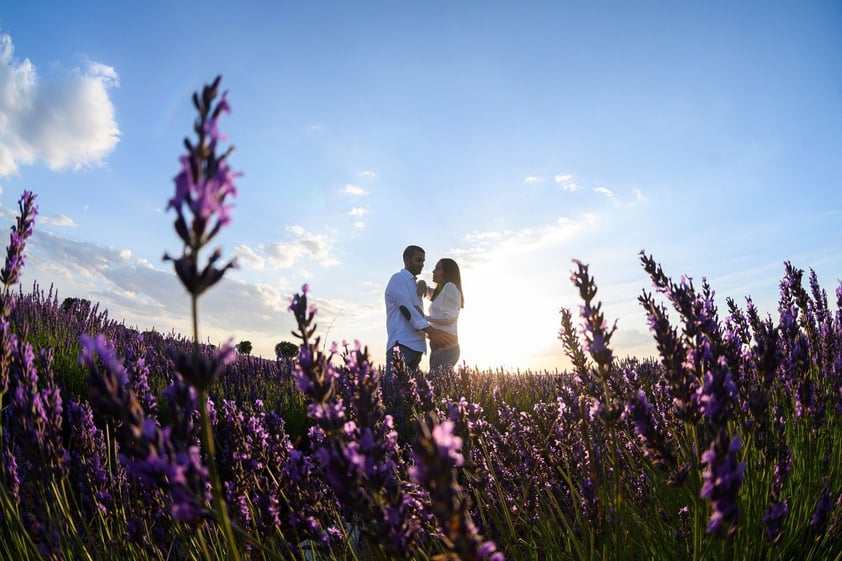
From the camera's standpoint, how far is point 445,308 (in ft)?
27.0

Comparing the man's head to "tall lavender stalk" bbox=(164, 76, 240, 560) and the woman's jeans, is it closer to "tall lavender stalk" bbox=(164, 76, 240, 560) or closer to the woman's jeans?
the woman's jeans

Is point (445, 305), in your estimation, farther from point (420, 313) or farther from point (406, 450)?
point (406, 450)

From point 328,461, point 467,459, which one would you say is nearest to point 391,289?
point 467,459

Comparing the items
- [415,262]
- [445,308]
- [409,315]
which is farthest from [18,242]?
[445,308]

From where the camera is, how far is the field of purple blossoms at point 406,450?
80 cm

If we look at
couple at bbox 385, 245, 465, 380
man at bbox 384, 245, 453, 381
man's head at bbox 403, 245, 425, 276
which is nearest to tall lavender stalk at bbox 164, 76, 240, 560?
couple at bbox 385, 245, 465, 380

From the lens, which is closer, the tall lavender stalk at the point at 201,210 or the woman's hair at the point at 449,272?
the tall lavender stalk at the point at 201,210

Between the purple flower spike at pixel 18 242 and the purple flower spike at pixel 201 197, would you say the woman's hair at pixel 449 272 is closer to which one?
the purple flower spike at pixel 18 242

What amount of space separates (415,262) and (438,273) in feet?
4.07

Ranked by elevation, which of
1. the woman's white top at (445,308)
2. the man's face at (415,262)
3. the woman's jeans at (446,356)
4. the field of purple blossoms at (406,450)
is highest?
the man's face at (415,262)

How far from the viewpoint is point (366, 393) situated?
3.60ft

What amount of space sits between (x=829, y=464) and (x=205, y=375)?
271 centimetres

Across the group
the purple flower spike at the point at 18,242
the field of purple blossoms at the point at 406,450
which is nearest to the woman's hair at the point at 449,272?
the field of purple blossoms at the point at 406,450

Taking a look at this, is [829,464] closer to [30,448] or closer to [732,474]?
[732,474]
